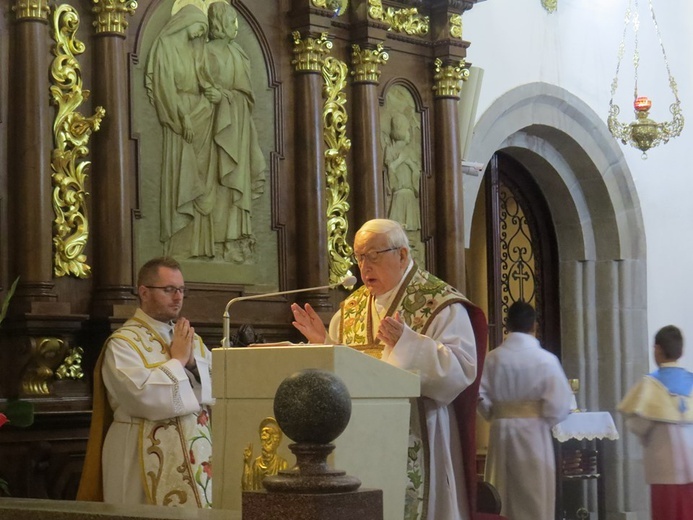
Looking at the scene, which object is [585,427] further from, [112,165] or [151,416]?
[151,416]

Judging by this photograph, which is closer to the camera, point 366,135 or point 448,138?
point 366,135

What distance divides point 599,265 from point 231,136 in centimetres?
558

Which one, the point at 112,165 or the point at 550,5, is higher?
the point at 550,5

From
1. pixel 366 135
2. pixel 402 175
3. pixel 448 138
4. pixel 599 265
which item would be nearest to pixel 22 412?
pixel 366 135

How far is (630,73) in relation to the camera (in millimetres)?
12359

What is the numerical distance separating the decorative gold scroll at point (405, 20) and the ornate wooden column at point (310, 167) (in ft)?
2.33

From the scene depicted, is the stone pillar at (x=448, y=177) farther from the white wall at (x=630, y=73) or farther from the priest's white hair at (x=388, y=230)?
the priest's white hair at (x=388, y=230)

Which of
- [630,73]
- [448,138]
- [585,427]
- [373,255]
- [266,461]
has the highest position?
[630,73]

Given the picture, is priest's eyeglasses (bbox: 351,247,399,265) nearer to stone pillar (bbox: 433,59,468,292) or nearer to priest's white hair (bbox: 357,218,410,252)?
priest's white hair (bbox: 357,218,410,252)

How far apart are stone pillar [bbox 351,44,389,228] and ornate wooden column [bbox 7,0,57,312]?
7.44 feet

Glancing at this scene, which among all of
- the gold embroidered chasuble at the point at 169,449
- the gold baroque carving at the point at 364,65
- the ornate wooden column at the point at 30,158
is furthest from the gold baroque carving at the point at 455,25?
the gold embroidered chasuble at the point at 169,449

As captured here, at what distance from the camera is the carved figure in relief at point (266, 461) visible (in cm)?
416

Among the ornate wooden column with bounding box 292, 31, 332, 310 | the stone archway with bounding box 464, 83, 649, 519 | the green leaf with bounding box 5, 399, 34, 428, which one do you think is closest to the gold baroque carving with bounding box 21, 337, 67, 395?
the green leaf with bounding box 5, 399, 34, 428

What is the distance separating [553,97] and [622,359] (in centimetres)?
251
